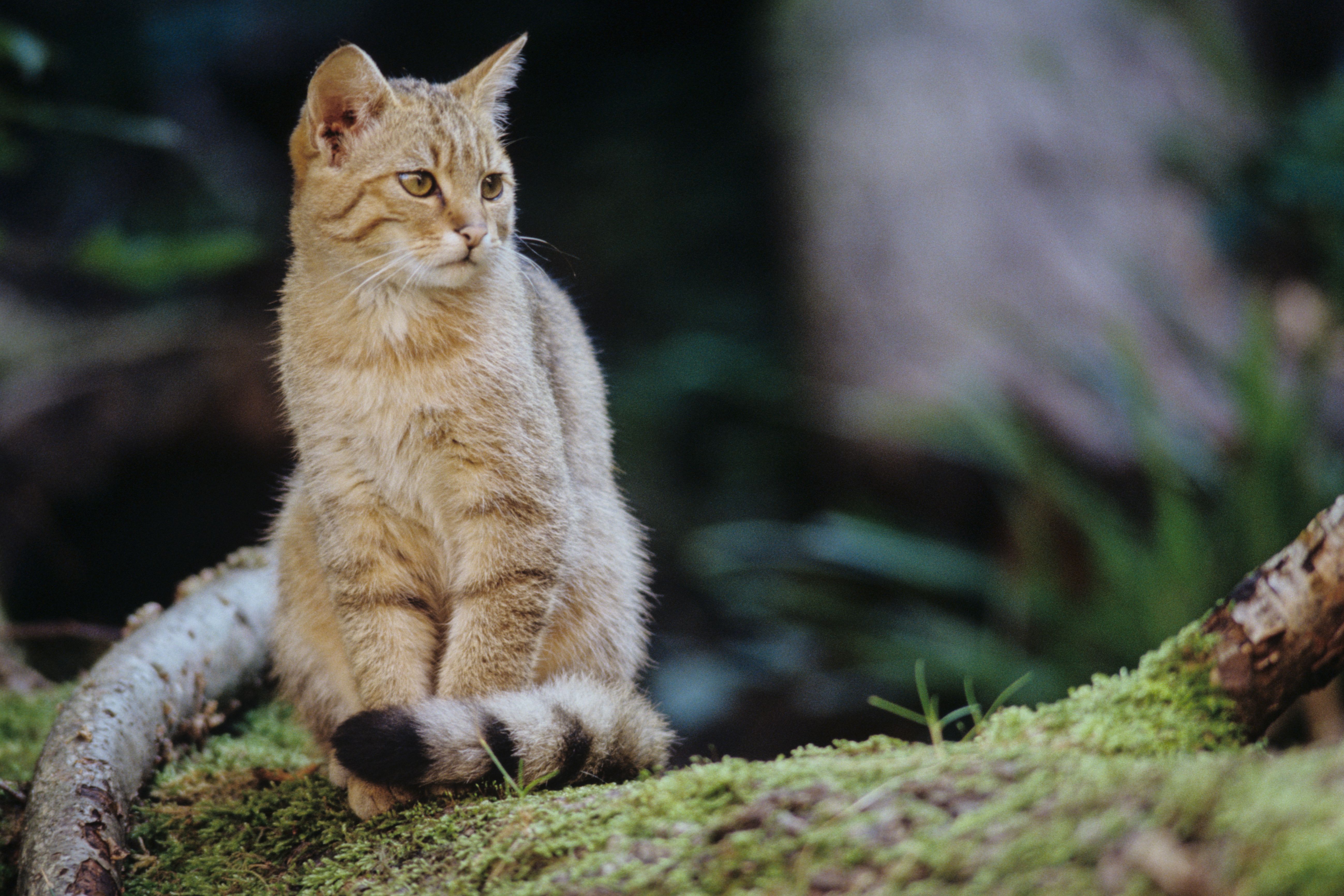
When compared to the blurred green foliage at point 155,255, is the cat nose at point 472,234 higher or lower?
lower

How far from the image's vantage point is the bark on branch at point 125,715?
1.92 metres

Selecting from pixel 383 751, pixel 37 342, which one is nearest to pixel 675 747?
pixel 383 751

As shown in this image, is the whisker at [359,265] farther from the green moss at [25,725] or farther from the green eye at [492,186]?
the green moss at [25,725]

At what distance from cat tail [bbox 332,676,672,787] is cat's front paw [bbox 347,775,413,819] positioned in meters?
0.11

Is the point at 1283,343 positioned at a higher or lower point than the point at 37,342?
lower

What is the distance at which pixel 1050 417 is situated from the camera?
14.8 feet

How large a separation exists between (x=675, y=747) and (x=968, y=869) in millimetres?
A: 1298

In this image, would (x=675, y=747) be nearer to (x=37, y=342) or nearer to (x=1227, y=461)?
(x=1227, y=461)

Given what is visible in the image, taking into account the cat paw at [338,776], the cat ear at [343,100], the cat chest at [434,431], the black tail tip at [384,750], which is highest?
the cat ear at [343,100]

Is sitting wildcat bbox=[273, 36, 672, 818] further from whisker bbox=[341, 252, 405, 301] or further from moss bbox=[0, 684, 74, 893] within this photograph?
moss bbox=[0, 684, 74, 893]

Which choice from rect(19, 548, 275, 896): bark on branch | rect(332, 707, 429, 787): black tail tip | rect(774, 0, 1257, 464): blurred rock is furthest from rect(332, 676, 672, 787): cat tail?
rect(774, 0, 1257, 464): blurred rock

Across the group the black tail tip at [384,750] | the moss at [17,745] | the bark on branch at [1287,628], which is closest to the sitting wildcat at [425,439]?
the black tail tip at [384,750]

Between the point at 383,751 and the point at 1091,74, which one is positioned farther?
the point at 1091,74

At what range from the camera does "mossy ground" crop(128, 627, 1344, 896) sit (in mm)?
1088
